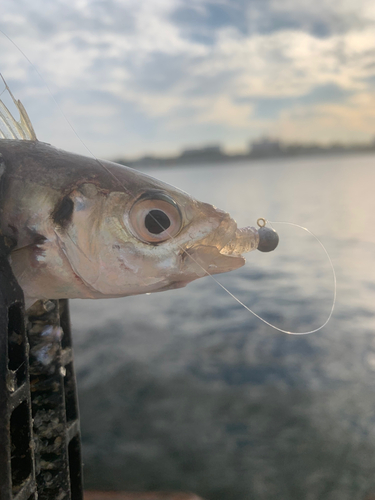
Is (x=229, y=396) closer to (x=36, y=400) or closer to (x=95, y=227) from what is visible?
(x=36, y=400)

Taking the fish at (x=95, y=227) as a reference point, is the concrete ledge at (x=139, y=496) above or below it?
below

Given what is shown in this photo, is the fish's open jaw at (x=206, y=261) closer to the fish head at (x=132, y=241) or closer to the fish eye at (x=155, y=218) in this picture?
the fish head at (x=132, y=241)

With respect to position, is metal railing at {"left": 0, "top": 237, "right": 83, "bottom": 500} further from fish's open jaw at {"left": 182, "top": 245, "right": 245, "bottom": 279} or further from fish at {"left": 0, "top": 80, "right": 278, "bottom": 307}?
fish's open jaw at {"left": 182, "top": 245, "right": 245, "bottom": 279}

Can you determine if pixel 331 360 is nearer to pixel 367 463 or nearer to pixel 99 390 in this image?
pixel 367 463

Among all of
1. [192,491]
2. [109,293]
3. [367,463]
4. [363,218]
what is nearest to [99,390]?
[192,491]

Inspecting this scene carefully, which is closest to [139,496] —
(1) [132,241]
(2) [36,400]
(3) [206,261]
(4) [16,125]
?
(2) [36,400]

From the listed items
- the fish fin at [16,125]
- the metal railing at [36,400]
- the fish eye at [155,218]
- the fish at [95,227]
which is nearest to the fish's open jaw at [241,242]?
the fish at [95,227]

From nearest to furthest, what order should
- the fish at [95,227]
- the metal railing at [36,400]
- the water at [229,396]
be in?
the metal railing at [36,400], the fish at [95,227], the water at [229,396]

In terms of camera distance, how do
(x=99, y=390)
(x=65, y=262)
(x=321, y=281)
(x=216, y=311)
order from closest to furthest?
(x=65, y=262) < (x=99, y=390) < (x=216, y=311) < (x=321, y=281)
